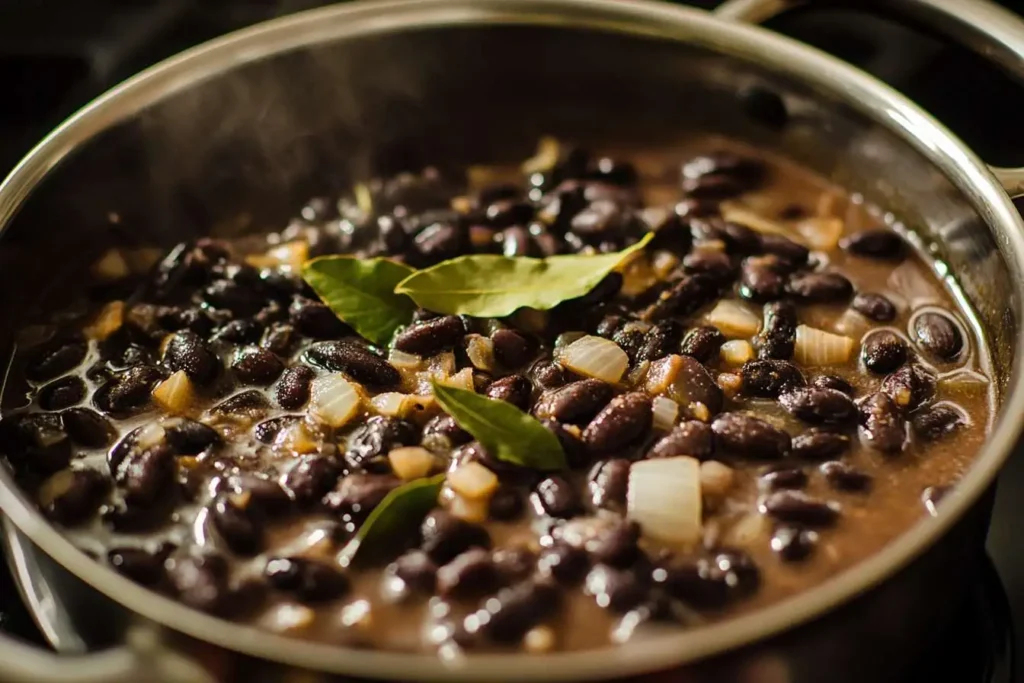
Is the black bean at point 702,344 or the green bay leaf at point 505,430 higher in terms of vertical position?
the green bay leaf at point 505,430

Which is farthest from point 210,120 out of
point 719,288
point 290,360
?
point 719,288

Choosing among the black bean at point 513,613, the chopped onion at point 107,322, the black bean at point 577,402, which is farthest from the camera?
the chopped onion at point 107,322

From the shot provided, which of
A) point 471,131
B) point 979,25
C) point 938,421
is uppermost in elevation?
point 979,25

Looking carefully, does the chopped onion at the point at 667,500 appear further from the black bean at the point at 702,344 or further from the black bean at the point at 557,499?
the black bean at the point at 702,344

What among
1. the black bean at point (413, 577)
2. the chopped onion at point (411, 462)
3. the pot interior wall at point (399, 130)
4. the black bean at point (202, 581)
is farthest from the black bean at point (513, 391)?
the pot interior wall at point (399, 130)

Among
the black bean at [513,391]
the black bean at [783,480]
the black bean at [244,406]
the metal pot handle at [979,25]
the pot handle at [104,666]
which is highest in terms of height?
the metal pot handle at [979,25]

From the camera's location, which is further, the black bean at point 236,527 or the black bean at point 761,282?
the black bean at point 761,282

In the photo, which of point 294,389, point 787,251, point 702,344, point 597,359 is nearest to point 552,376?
point 597,359

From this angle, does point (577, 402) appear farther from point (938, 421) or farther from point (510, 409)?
point (938, 421)
